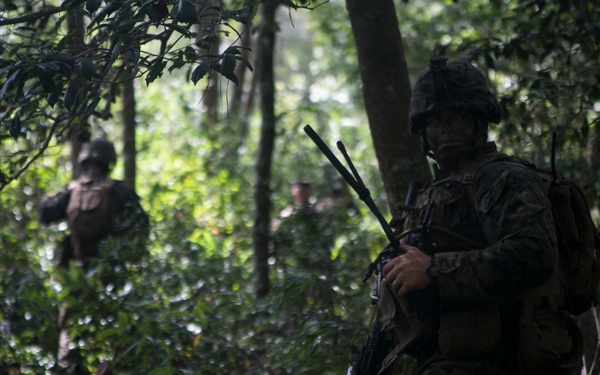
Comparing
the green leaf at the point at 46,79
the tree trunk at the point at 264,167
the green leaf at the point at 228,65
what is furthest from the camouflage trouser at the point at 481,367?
the tree trunk at the point at 264,167

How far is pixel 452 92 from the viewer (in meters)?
3.46

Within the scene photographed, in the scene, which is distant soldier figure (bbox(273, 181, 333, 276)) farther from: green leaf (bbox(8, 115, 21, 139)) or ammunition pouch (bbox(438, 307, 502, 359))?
ammunition pouch (bbox(438, 307, 502, 359))

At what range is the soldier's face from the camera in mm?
3406

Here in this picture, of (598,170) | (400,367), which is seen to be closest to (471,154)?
(400,367)

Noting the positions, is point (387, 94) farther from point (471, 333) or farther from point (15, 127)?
point (471, 333)

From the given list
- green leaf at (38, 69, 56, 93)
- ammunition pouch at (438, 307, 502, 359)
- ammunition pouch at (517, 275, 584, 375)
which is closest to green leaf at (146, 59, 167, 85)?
green leaf at (38, 69, 56, 93)

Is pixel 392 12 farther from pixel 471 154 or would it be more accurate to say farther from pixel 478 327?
pixel 478 327

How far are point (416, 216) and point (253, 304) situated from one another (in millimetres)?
3433

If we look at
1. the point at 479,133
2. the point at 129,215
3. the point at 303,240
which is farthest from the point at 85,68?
the point at 129,215

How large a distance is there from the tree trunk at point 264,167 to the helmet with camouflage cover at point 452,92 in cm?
432

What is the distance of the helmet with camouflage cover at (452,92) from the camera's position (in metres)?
3.43

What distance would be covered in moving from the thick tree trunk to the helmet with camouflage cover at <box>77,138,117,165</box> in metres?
4.25

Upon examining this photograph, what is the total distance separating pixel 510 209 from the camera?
3027 millimetres

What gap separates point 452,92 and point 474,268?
0.74m
